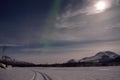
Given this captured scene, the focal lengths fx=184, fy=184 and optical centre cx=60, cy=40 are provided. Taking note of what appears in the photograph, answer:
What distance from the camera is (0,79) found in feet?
61.5
